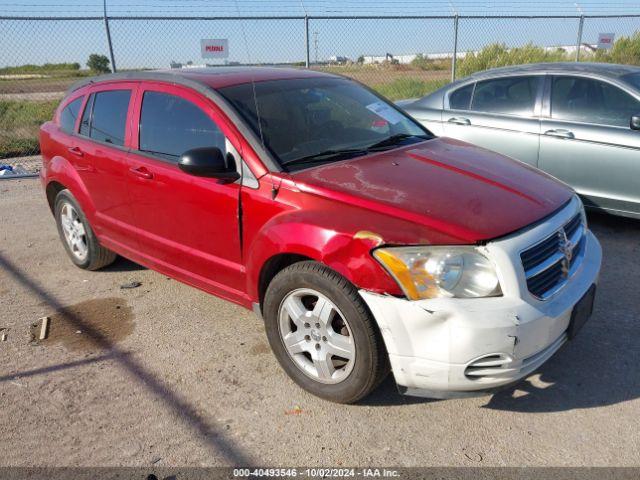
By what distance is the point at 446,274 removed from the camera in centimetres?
258

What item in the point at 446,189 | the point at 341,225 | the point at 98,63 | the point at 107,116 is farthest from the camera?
the point at 98,63

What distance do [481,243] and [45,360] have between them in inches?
112

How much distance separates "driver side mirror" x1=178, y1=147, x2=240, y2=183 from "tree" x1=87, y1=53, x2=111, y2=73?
732 cm

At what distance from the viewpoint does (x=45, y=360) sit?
12.0ft

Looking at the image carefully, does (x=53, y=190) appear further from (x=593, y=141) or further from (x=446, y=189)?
(x=593, y=141)

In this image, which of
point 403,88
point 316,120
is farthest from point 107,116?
point 403,88

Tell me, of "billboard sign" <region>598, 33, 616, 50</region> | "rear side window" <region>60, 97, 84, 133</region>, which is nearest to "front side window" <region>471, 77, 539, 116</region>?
"rear side window" <region>60, 97, 84, 133</region>

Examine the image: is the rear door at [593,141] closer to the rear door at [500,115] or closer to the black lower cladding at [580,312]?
the rear door at [500,115]

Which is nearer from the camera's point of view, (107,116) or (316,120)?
(316,120)

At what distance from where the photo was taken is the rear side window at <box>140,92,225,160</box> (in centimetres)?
352

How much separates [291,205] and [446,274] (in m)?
0.93

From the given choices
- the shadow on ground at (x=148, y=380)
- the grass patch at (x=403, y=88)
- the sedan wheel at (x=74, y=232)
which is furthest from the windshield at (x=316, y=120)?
the grass patch at (x=403, y=88)

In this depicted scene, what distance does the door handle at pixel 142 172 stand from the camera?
12.5 feet

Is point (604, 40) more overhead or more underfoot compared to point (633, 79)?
more overhead
